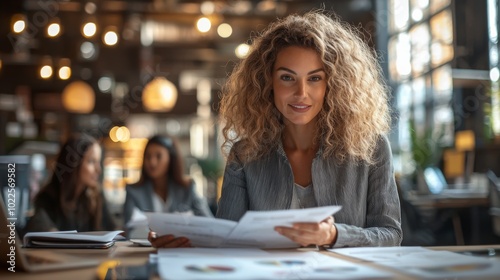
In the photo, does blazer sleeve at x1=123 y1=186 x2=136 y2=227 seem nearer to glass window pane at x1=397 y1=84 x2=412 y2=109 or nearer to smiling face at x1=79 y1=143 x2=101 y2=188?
smiling face at x1=79 y1=143 x2=101 y2=188

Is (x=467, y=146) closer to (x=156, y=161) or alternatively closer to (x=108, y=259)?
(x=156, y=161)

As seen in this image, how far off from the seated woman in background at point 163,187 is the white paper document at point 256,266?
9.75ft

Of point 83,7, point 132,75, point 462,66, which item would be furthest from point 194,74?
point 462,66

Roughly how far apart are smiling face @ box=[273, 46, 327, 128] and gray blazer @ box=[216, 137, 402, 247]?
0.15 metres

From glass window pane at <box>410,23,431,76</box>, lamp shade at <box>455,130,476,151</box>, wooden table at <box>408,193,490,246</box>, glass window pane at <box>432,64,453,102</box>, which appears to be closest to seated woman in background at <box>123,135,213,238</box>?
wooden table at <box>408,193,490,246</box>

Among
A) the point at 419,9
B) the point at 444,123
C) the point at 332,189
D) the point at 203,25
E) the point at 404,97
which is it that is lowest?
the point at 332,189

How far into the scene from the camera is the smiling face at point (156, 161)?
436 centimetres

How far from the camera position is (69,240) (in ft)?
5.01

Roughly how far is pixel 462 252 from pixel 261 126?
2.88 feet

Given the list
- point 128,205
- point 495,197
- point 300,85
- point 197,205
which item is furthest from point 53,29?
point 300,85

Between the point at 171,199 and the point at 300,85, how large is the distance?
8.61 feet

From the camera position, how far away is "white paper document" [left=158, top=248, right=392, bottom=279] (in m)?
A: 1.00

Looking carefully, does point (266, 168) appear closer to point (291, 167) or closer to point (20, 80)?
point (291, 167)

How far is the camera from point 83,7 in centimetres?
842
